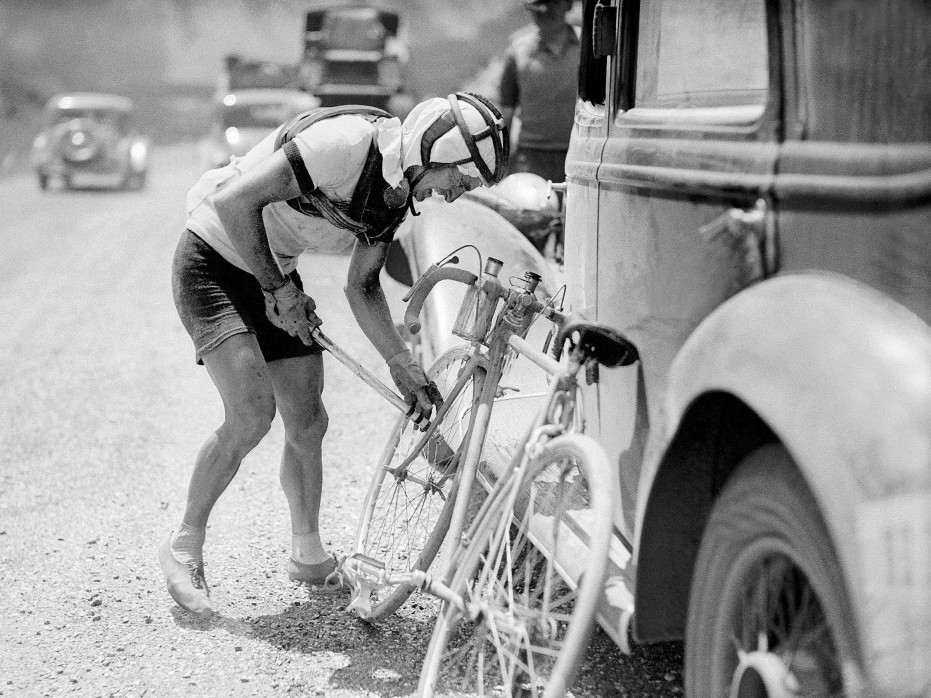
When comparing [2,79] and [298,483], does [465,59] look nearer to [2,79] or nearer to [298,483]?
[2,79]

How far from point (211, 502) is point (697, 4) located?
6.97 ft

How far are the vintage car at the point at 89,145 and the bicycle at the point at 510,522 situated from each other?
16.0 meters

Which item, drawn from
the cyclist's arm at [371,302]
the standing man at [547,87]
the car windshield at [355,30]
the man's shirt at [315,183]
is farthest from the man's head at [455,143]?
the car windshield at [355,30]

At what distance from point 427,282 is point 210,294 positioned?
0.78 meters

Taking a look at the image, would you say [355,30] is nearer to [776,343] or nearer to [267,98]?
[267,98]

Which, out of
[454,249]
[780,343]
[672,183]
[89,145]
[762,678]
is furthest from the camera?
[89,145]

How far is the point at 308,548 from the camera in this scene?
3.45 meters

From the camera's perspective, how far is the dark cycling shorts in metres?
3.18

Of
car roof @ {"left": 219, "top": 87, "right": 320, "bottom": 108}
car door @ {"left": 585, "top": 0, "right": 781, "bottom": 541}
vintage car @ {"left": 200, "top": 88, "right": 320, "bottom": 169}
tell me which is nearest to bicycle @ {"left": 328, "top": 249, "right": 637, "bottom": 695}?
car door @ {"left": 585, "top": 0, "right": 781, "bottom": 541}

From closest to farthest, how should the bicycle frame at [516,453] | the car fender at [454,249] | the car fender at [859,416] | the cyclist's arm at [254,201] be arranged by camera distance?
the car fender at [859,416]
the bicycle frame at [516,453]
the cyclist's arm at [254,201]
the car fender at [454,249]

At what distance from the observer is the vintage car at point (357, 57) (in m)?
17.1

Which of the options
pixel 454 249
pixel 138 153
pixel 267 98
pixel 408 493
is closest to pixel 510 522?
pixel 408 493

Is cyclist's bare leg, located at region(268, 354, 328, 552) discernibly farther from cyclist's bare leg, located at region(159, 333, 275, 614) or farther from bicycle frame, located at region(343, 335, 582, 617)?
bicycle frame, located at region(343, 335, 582, 617)

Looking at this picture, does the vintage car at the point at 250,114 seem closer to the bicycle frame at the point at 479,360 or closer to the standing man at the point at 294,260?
the standing man at the point at 294,260
